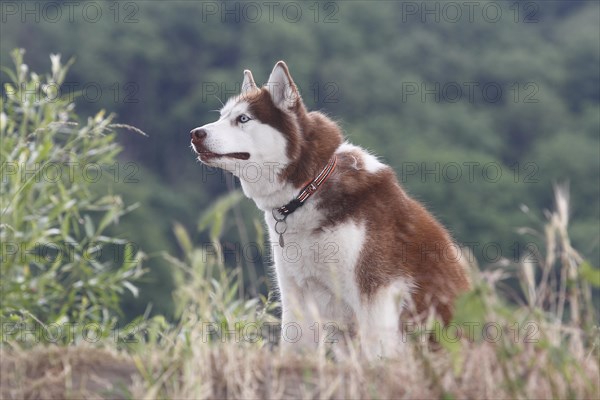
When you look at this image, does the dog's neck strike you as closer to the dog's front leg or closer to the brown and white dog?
the brown and white dog

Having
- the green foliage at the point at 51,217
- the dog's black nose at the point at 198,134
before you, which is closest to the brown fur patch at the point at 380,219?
the dog's black nose at the point at 198,134

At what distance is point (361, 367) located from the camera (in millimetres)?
4059

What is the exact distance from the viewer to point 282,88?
588 cm

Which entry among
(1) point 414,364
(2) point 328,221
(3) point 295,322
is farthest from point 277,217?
(1) point 414,364

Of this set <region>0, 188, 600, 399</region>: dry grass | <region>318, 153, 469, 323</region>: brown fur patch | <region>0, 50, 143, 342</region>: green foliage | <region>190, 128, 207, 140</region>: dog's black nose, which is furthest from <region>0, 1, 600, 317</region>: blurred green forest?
<region>0, 188, 600, 399</region>: dry grass

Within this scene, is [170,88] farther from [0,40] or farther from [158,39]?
[0,40]

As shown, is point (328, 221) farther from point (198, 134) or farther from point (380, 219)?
point (198, 134)

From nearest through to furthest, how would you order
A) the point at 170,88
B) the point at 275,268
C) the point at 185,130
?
the point at 275,268 < the point at 185,130 < the point at 170,88

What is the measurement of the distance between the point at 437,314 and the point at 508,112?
5174 centimetres

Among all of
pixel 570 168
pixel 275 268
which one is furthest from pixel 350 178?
pixel 570 168

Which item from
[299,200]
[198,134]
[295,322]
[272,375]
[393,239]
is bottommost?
[295,322]

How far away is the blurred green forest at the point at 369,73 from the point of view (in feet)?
160

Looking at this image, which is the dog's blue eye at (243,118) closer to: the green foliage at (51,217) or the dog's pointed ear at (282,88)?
the dog's pointed ear at (282,88)

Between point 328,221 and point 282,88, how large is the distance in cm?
91
